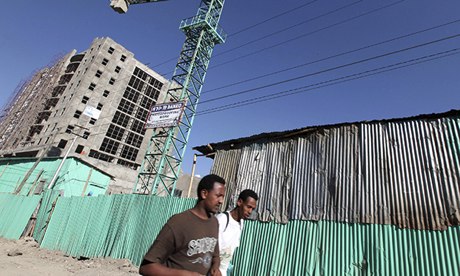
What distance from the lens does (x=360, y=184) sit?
21.7ft

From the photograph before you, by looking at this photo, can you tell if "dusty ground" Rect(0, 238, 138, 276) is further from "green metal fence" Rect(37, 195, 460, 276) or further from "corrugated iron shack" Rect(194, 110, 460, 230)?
"corrugated iron shack" Rect(194, 110, 460, 230)

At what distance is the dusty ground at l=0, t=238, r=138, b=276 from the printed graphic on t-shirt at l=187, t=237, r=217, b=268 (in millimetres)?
7917

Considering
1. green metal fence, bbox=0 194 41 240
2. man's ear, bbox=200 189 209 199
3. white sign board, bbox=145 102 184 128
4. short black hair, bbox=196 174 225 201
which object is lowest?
green metal fence, bbox=0 194 41 240

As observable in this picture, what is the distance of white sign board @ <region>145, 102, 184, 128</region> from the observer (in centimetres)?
1596

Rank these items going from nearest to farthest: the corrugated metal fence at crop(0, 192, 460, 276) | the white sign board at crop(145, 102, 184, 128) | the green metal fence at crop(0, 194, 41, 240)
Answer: the corrugated metal fence at crop(0, 192, 460, 276) < the green metal fence at crop(0, 194, 41, 240) < the white sign board at crop(145, 102, 184, 128)

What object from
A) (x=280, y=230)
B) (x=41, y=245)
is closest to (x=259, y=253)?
(x=280, y=230)

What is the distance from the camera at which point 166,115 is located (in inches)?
651

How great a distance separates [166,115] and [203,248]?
14.8m

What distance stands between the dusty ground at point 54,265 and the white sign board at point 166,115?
7928mm

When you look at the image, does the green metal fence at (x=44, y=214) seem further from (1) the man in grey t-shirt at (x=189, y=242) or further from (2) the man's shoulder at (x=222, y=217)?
(1) the man in grey t-shirt at (x=189, y=242)

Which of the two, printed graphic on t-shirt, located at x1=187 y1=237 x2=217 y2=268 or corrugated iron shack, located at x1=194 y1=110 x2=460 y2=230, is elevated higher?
corrugated iron shack, located at x1=194 y1=110 x2=460 y2=230

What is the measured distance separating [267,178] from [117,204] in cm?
693

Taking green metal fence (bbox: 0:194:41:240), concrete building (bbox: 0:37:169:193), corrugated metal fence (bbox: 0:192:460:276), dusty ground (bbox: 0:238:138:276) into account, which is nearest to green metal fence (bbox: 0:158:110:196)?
green metal fence (bbox: 0:194:41:240)

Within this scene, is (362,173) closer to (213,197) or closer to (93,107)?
(213,197)
